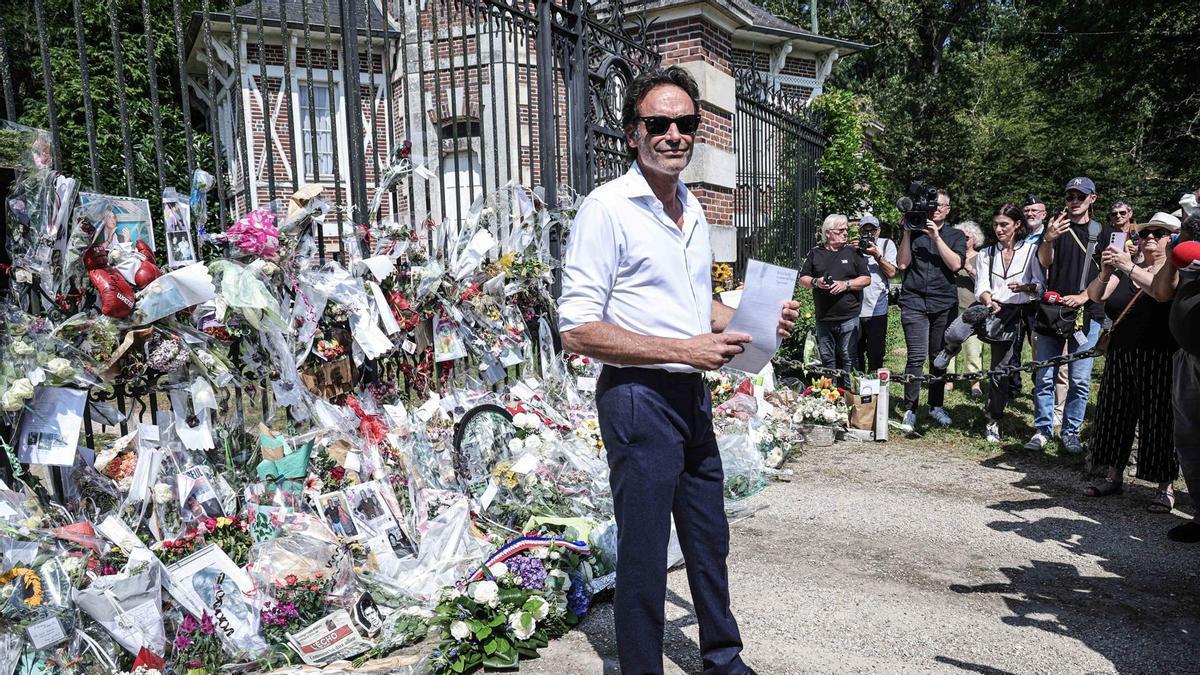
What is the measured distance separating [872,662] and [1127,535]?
2325 millimetres

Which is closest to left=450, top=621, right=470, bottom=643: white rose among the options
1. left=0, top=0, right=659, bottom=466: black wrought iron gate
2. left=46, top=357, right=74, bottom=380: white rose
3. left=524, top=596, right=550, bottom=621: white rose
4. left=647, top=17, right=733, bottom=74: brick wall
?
left=524, top=596, right=550, bottom=621: white rose

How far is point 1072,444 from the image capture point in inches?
239

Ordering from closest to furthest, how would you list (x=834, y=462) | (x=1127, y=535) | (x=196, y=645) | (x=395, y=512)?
(x=196, y=645), (x=395, y=512), (x=1127, y=535), (x=834, y=462)

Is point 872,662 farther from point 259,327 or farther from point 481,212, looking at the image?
point 481,212

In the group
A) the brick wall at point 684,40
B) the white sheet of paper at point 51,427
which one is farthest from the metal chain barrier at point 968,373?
the white sheet of paper at point 51,427

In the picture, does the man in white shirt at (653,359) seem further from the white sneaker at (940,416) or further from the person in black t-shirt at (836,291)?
the white sneaker at (940,416)

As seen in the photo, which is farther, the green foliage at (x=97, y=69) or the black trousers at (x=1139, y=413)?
the green foliage at (x=97, y=69)

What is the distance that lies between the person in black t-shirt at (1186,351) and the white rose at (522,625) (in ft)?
8.90

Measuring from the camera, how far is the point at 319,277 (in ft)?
12.4

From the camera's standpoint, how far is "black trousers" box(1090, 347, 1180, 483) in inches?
188

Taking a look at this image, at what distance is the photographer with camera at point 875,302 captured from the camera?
297 inches

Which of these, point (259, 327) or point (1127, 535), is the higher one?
point (259, 327)

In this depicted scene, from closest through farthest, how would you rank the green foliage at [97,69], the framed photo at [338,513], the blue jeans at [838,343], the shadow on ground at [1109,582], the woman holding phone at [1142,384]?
the shadow on ground at [1109,582] < the framed photo at [338,513] < the woman holding phone at [1142,384] < the blue jeans at [838,343] < the green foliage at [97,69]

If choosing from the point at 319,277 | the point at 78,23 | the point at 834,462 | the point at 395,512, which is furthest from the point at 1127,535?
the point at 78,23
